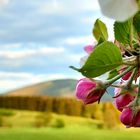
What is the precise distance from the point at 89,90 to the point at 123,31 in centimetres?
5

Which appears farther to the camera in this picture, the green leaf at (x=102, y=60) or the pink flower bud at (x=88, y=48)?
the pink flower bud at (x=88, y=48)

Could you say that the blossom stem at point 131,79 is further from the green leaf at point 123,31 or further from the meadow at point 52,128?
the meadow at point 52,128

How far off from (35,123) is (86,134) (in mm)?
1068

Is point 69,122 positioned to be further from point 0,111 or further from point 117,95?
point 117,95

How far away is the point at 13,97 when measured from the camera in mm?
9828

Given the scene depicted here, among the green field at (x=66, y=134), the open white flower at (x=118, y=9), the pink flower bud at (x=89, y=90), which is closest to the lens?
the open white flower at (x=118, y=9)

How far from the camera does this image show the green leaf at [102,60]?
1.14 ft

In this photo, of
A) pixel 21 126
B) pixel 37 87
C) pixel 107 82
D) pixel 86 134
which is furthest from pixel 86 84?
pixel 37 87

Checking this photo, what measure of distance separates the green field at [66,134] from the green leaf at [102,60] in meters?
7.32

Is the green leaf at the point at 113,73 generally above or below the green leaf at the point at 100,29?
below

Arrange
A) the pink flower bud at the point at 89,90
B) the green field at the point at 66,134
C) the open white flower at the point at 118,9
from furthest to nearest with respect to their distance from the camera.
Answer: the green field at the point at 66,134, the pink flower bud at the point at 89,90, the open white flower at the point at 118,9

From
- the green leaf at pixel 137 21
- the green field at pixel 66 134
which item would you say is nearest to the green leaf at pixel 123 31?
the green leaf at pixel 137 21

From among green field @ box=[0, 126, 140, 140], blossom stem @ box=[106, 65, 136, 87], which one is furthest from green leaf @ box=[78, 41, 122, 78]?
green field @ box=[0, 126, 140, 140]

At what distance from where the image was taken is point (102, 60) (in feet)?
1.16
